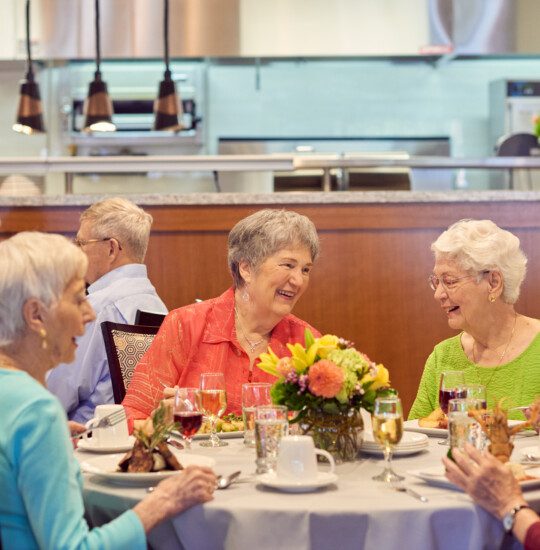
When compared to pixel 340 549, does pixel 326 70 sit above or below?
above

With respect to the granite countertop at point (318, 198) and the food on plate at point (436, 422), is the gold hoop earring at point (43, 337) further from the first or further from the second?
the granite countertop at point (318, 198)

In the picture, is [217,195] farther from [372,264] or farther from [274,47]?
[274,47]

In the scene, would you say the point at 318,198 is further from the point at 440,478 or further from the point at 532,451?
the point at 440,478

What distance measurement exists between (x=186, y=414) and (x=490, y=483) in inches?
29.0

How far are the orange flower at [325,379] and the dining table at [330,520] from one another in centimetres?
25

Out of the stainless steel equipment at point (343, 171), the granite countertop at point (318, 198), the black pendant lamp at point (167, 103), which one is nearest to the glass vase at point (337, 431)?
the granite countertop at point (318, 198)

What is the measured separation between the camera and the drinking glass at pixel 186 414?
2311mm

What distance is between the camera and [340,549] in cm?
188

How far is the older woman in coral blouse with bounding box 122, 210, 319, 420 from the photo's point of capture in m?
3.11

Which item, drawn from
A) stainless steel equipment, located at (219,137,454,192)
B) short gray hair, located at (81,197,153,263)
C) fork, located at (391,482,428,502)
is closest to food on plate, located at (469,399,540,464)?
fork, located at (391,482,428,502)

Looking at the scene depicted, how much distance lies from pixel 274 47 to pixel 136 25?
3.29 feet

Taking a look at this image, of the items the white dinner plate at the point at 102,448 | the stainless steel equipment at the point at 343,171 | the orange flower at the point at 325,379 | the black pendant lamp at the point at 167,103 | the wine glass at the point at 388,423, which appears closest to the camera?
the wine glass at the point at 388,423

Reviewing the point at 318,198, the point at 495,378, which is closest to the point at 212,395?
the point at 495,378

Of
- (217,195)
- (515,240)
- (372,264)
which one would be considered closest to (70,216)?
(217,195)
